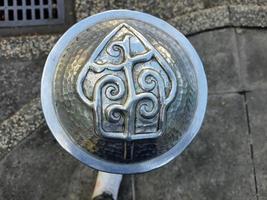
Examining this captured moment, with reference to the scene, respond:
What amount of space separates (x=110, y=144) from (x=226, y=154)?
114cm

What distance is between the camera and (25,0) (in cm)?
300

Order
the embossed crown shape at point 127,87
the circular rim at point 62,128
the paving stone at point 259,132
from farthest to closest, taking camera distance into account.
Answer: the paving stone at point 259,132
the circular rim at point 62,128
the embossed crown shape at point 127,87

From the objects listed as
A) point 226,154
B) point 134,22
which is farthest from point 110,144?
point 226,154

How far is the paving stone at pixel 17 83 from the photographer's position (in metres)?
2.88

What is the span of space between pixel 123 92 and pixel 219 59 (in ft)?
4.27

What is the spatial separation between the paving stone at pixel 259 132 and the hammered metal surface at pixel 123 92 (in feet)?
3.18

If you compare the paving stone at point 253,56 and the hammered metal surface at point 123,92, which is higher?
the hammered metal surface at point 123,92

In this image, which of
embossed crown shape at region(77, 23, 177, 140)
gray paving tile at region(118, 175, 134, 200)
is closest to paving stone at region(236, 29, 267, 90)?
gray paving tile at region(118, 175, 134, 200)

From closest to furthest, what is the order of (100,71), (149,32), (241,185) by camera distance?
(100,71) → (149,32) → (241,185)

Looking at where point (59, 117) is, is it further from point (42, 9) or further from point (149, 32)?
point (42, 9)

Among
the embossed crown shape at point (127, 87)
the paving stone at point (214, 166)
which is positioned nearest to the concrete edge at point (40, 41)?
the paving stone at point (214, 166)

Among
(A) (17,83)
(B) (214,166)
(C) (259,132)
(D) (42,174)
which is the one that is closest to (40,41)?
(A) (17,83)

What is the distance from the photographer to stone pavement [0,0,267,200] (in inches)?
111

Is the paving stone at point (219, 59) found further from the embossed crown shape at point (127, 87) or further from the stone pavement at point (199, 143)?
the embossed crown shape at point (127, 87)
